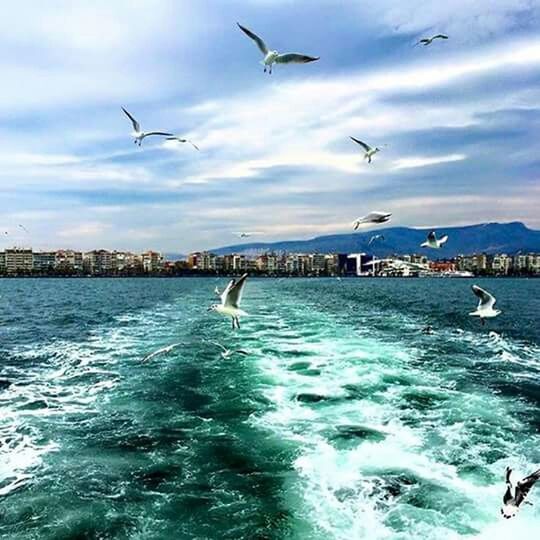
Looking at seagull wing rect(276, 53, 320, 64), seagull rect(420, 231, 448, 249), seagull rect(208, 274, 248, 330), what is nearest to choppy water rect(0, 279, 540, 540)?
seagull rect(208, 274, 248, 330)

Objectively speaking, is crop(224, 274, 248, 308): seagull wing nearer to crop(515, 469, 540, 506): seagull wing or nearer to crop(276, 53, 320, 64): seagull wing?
crop(276, 53, 320, 64): seagull wing

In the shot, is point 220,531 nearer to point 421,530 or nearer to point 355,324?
point 421,530

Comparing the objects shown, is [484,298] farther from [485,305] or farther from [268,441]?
[268,441]

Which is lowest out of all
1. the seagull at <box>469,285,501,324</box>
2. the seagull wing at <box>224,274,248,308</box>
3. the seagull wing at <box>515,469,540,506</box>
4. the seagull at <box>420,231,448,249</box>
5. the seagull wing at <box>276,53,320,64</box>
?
the seagull wing at <box>515,469,540,506</box>

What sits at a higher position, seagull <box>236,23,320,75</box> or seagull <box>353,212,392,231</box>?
seagull <box>236,23,320,75</box>

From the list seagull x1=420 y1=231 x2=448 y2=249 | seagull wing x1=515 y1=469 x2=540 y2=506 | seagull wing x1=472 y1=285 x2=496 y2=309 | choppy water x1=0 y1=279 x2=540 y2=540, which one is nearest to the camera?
seagull wing x1=515 y1=469 x2=540 y2=506

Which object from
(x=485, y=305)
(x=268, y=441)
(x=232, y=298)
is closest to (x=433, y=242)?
(x=485, y=305)
